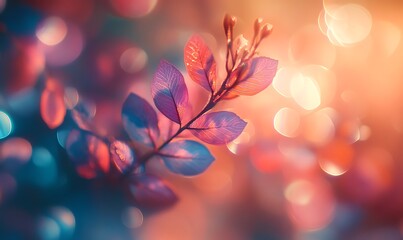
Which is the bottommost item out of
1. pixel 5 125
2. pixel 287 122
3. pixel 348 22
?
pixel 5 125

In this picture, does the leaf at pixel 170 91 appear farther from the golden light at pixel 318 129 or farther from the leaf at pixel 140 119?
the golden light at pixel 318 129

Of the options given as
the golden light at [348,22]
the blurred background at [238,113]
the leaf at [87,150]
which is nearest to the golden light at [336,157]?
the blurred background at [238,113]

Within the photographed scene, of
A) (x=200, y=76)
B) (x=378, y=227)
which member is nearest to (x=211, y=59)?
(x=200, y=76)

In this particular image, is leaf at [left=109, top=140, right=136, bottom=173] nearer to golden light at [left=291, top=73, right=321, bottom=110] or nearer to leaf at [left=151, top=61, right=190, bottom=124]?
leaf at [left=151, top=61, right=190, bottom=124]

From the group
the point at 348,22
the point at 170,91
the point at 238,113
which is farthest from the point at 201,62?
the point at 348,22

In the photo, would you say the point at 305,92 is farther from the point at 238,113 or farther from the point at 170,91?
the point at 170,91

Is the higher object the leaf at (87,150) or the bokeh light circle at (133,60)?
the bokeh light circle at (133,60)

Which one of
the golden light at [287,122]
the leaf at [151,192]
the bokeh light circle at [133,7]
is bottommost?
the leaf at [151,192]
